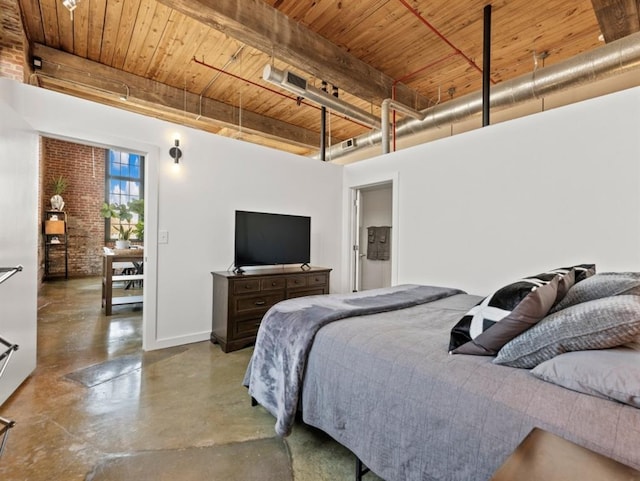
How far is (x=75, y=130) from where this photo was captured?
2719mm

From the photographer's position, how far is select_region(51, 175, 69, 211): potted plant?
281 inches

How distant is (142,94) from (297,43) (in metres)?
2.49

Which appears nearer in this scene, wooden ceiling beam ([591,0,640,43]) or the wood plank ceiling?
wooden ceiling beam ([591,0,640,43])

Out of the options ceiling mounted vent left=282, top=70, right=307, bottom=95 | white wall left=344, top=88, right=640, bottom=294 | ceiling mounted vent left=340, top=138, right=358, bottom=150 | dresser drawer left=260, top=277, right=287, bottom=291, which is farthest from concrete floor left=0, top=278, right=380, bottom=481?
ceiling mounted vent left=340, top=138, right=358, bottom=150

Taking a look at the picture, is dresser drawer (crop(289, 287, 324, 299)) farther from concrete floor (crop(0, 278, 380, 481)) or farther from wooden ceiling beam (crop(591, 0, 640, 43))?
wooden ceiling beam (crop(591, 0, 640, 43))

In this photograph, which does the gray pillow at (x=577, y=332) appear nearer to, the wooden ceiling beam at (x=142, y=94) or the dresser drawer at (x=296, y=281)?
the dresser drawer at (x=296, y=281)

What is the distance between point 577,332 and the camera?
996 mm

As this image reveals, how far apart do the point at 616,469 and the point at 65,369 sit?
348 cm

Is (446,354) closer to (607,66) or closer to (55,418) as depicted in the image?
(55,418)

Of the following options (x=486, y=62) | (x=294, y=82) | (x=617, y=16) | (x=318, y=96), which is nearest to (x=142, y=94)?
(x=294, y=82)

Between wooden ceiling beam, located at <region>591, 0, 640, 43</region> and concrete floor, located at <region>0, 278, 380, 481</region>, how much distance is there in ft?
12.8

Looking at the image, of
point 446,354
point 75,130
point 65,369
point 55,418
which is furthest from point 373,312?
point 75,130

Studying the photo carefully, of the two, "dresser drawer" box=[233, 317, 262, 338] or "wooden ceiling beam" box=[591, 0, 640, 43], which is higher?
"wooden ceiling beam" box=[591, 0, 640, 43]

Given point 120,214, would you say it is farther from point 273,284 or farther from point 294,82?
point 294,82
